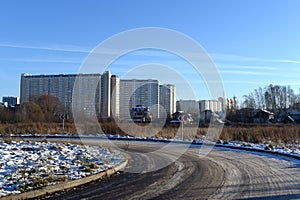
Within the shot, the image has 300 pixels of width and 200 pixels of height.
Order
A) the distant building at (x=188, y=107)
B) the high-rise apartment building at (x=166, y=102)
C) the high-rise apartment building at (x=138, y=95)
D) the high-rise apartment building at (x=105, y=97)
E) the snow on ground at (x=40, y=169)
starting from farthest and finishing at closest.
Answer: the high-rise apartment building at (x=166, y=102), the high-rise apartment building at (x=105, y=97), the distant building at (x=188, y=107), the high-rise apartment building at (x=138, y=95), the snow on ground at (x=40, y=169)

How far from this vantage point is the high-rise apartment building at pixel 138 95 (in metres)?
28.4

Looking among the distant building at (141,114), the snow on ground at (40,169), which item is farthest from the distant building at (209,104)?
the snow on ground at (40,169)

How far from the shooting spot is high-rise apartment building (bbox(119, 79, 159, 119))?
28391mm

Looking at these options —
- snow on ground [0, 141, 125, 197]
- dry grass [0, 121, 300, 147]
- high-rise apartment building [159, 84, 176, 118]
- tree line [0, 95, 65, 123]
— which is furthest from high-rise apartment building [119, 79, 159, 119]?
tree line [0, 95, 65, 123]

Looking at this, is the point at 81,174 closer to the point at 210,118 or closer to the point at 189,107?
the point at 189,107

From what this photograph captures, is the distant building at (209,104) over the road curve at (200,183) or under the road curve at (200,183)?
over

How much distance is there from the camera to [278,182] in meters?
9.45

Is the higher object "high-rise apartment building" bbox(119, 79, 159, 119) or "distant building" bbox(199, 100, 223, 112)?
"high-rise apartment building" bbox(119, 79, 159, 119)

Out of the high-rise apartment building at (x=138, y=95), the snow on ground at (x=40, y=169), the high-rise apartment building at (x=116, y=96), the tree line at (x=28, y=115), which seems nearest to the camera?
the snow on ground at (x=40, y=169)

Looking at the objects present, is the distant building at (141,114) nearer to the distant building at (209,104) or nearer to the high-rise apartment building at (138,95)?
the high-rise apartment building at (138,95)

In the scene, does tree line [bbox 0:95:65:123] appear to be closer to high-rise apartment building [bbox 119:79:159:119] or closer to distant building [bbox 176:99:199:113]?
high-rise apartment building [bbox 119:79:159:119]

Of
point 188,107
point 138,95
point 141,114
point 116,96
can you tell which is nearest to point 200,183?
point 116,96

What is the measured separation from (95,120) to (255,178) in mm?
29883

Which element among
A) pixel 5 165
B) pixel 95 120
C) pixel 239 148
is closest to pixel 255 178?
pixel 5 165
